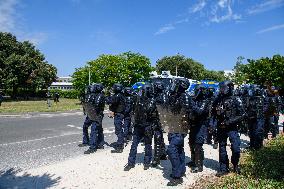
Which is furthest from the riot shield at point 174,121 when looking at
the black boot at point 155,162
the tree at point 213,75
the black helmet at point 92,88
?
the tree at point 213,75

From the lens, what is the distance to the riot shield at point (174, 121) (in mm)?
6699

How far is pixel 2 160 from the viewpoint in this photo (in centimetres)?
874

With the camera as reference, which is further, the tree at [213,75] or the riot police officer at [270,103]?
the tree at [213,75]

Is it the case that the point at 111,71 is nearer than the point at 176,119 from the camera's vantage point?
No

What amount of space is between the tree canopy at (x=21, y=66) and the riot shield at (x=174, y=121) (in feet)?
158

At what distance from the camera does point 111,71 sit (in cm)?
4247

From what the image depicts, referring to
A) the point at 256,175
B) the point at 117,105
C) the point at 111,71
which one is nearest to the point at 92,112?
the point at 117,105

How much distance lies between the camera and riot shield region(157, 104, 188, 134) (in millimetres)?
6699

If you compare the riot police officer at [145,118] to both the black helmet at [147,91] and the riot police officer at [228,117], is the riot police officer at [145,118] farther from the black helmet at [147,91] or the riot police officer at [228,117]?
the riot police officer at [228,117]

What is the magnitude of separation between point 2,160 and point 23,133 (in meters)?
5.18

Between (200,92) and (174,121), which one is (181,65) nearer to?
(200,92)

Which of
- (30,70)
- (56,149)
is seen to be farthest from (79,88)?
(56,149)

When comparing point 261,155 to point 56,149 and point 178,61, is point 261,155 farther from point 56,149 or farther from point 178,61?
point 178,61

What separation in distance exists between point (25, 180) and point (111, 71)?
3592cm
